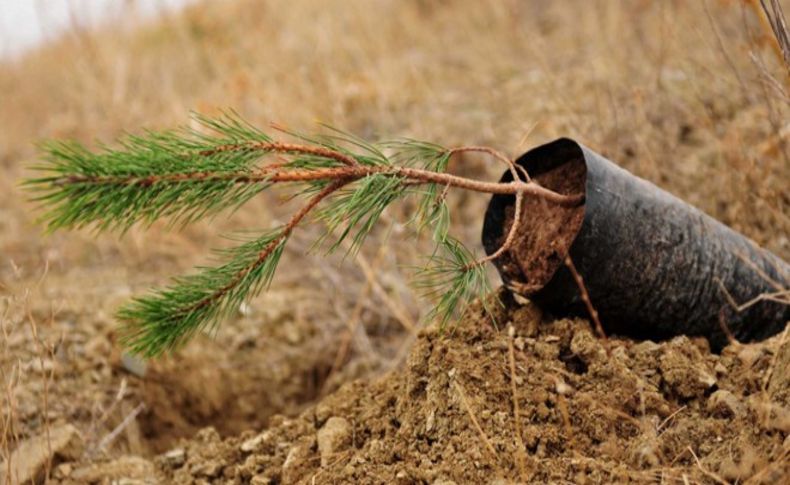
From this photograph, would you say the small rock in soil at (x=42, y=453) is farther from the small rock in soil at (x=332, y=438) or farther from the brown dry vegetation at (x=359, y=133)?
the small rock in soil at (x=332, y=438)

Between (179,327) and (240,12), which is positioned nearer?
(179,327)

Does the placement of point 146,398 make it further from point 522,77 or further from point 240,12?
point 240,12

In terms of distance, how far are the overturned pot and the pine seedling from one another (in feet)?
0.29

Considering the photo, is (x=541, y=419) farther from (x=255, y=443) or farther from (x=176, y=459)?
(x=176, y=459)

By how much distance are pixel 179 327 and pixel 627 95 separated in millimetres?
2774

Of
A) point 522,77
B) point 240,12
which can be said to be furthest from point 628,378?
point 240,12

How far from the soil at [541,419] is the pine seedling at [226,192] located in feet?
0.67

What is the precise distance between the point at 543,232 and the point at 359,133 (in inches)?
121

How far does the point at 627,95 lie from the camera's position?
12.8 ft

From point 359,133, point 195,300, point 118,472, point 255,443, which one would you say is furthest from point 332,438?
point 359,133

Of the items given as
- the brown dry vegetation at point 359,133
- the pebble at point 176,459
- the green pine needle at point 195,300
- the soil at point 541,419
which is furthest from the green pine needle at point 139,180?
the pebble at point 176,459

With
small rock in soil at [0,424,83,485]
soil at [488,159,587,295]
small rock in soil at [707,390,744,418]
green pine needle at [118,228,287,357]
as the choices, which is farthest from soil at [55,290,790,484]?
green pine needle at [118,228,287,357]

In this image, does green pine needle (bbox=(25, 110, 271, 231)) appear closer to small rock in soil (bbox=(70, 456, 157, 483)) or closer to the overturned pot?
the overturned pot

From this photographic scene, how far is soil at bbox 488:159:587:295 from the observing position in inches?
77.5
